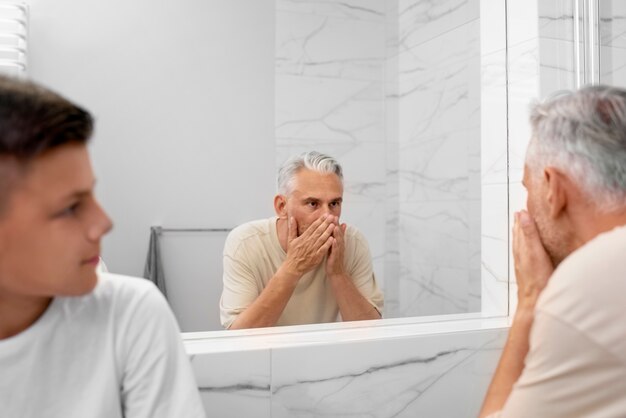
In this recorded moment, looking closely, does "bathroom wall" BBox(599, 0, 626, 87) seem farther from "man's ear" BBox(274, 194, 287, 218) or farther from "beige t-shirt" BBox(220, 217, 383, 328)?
"man's ear" BBox(274, 194, 287, 218)

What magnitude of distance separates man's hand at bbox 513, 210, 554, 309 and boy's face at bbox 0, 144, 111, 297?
26.4 inches

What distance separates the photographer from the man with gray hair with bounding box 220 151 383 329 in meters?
1.33

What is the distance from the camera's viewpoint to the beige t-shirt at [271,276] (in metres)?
1.37

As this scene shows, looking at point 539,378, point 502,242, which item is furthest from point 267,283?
point 539,378

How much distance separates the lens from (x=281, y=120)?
176 centimetres

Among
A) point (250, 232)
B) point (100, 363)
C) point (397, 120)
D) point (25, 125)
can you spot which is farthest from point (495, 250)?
point (25, 125)

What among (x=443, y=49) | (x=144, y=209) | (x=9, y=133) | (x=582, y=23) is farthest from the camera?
(x=443, y=49)

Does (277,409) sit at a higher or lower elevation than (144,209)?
lower

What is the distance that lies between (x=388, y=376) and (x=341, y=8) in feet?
4.18

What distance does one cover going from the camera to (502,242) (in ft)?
4.04

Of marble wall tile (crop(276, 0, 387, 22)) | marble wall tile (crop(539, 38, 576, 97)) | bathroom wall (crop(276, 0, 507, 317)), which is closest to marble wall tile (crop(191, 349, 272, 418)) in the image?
marble wall tile (crop(539, 38, 576, 97))

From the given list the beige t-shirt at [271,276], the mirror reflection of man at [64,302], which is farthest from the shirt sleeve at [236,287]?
the mirror reflection of man at [64,302]

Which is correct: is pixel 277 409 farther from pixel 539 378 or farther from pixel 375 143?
pixel 375 143

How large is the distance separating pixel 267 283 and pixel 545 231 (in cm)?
70
